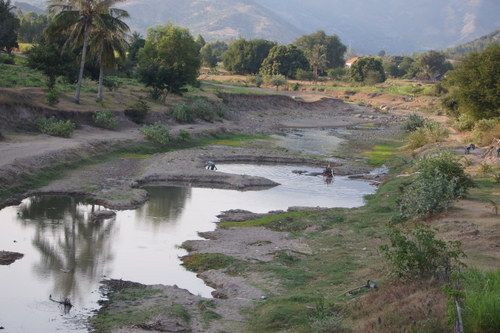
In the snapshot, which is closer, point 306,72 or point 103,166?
point 103,166

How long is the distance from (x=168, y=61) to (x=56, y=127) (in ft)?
97.4

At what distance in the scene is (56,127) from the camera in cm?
4766

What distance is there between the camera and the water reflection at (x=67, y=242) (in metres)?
21.9

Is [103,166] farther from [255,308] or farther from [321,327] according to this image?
[321,327]

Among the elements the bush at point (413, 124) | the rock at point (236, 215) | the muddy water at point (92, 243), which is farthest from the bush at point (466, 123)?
the rock at point (236, 215)

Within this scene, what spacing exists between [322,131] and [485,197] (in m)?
50.9

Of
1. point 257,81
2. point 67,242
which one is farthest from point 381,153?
point 257,81

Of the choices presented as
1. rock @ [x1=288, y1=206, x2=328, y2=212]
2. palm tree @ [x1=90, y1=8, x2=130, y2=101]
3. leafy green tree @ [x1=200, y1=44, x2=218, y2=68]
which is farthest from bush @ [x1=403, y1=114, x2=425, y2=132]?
leafy green tree @ [x1=200, y1=44, x2=218, y2=68]

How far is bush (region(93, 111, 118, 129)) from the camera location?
2147 inches

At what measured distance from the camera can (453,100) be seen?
244ft

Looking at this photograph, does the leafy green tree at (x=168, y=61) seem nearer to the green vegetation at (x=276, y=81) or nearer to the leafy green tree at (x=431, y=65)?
the green vegetation at (x=276, y=81)

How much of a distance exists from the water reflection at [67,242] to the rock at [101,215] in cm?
33

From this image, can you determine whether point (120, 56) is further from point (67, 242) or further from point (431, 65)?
point (431, 65)

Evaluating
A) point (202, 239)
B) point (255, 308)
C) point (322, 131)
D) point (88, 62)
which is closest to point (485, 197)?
point (202, 239)
